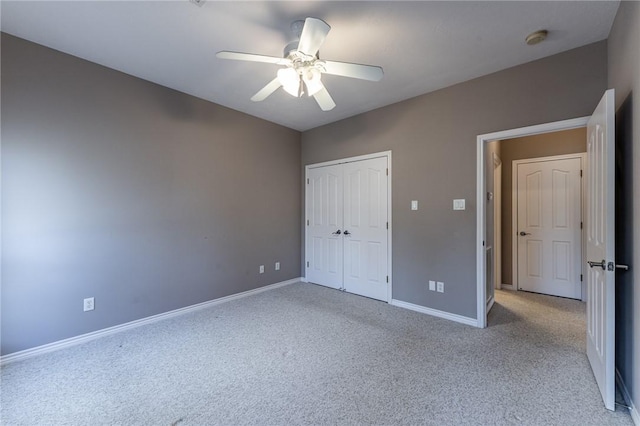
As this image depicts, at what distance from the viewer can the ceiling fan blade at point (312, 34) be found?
62.4 inches

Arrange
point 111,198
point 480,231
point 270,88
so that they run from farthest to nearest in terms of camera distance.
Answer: point 480,231, point 111,198, point 270,88

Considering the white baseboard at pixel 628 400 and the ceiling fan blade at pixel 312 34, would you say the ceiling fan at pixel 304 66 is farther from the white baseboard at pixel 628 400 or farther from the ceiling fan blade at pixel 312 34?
the white baseboard at pixel 628 400

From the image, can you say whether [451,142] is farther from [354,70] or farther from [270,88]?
[270,88]

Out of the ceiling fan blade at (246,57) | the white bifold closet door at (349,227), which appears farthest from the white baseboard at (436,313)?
the ceiling fan blade at (246,57)

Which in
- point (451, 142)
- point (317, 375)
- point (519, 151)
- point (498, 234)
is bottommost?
point (317, 375)

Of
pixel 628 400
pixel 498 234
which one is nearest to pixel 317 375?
pixel 628 400

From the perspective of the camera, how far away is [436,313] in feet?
10.4

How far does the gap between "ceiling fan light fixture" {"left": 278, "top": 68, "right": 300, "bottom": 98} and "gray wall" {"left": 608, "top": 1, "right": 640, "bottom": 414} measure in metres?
2.06

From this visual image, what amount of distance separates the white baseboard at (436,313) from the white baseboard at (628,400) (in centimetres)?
107

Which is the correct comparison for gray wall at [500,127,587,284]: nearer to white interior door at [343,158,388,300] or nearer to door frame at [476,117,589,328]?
door frame at [476,117,589,328]

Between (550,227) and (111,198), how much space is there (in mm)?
5623

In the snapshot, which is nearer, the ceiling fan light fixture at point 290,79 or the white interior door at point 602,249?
the white interior door at point 602,249

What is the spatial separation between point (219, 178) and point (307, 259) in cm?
202

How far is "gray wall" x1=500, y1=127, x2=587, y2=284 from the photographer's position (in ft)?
12.3
